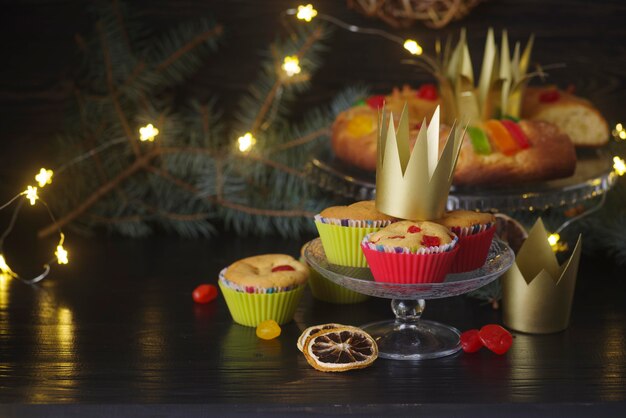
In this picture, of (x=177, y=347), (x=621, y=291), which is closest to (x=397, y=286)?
(x=177, y=347)

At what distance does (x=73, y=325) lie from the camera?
1.29 metres

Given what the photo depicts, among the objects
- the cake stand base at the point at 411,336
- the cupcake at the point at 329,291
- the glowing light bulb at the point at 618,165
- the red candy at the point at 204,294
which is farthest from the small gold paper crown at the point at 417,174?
the glowing light bulb at the point at 618,165

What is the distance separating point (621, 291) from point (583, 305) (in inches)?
4.3

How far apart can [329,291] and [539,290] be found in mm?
316

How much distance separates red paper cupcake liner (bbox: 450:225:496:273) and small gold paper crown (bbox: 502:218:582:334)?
9cm

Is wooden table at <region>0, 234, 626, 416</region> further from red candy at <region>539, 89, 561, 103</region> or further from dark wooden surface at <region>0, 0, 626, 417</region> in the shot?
red candy at <region>539, 89, 561, 103</region>

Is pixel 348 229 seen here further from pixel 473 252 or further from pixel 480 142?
pixel 480 142

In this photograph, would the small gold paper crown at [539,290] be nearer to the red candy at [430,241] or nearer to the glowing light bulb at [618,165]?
the red candy at [430,241]

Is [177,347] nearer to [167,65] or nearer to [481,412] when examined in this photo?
[481,412]

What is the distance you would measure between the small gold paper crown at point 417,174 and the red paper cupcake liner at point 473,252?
51mm

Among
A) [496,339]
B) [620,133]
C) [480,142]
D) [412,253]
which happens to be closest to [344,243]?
[412,253]

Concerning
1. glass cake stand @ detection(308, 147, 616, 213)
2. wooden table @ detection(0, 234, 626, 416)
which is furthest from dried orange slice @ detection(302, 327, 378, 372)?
glass cake stand @ detection(308, 147, 616, 213)

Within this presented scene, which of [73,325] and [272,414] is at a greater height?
[73,325]

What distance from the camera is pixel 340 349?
112 centimetres
